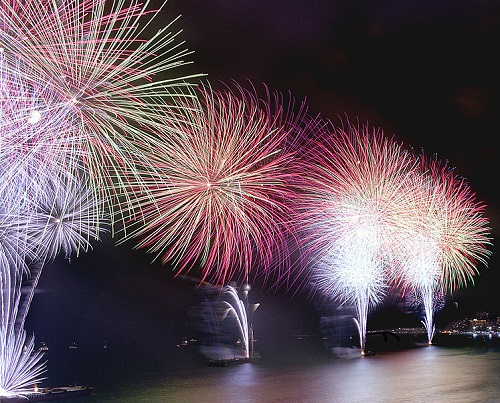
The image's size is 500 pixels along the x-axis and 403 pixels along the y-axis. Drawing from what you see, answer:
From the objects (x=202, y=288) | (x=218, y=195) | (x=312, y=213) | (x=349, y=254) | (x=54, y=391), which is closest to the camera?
(x=218, y=195)

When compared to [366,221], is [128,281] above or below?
above

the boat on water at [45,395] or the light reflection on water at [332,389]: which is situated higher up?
the boat on water at [45,395]

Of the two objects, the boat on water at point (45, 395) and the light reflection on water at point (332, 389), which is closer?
the light reflection on water at point (332, 389)

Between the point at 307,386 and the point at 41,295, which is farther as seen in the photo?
the point at 41,295

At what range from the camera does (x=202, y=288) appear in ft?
435

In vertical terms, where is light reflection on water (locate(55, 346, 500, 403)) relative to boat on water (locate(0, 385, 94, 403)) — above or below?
below

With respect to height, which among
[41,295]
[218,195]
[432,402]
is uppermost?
[41,295]

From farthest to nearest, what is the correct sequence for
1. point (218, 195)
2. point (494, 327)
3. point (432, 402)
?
point (494, 327)
point (432, 402)
point (218, 195)

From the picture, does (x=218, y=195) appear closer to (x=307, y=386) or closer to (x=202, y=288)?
(x=307, y=386)

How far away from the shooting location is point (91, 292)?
417 ft

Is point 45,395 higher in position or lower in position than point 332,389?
higher

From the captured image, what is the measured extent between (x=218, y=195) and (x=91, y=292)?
114729mm

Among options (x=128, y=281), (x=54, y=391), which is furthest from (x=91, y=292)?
(x=54, y=391)

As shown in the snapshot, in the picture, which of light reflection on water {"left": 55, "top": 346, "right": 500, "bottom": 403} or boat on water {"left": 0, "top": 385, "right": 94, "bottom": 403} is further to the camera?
boat on water {"left": 0, "top": 385, "right": 94, "bottom": 403}
